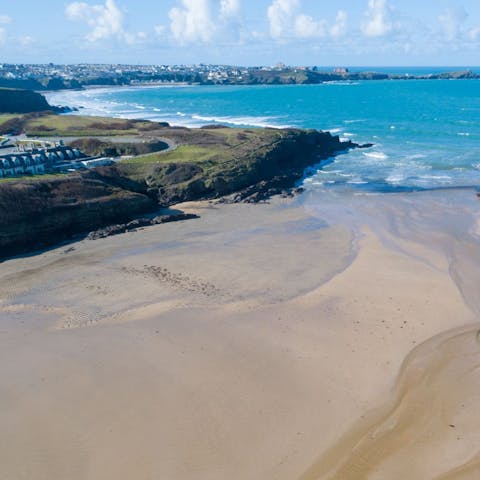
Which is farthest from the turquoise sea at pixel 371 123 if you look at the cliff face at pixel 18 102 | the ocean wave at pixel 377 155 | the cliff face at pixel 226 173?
the cliff face at pixel 18 102

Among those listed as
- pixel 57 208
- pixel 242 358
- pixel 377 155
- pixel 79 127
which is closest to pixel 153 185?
pixel 57 208

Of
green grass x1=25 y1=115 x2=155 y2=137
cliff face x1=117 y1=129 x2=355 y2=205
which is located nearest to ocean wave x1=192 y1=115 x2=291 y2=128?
green grass x1=25 y1=115 x2=155 y2=137

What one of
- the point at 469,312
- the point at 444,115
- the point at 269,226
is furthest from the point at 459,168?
the point at 444,115

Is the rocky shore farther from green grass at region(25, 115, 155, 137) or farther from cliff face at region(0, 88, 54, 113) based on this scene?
cliff face at region(0, 88, 54, 113)

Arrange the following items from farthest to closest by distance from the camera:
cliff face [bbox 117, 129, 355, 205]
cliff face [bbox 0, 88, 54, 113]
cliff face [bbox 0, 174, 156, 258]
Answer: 1. cliff face [bbox 0, 88, 54, 113]
2. cliff face [bbox 117, 129, 355, 205]
3. cliff face [bbox 0, 174, 156, 258]

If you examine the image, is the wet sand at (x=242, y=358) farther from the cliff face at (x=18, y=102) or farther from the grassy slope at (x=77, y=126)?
the cliff face at (x=18, y=102)

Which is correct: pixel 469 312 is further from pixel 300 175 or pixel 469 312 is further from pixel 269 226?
pixel 300 175
